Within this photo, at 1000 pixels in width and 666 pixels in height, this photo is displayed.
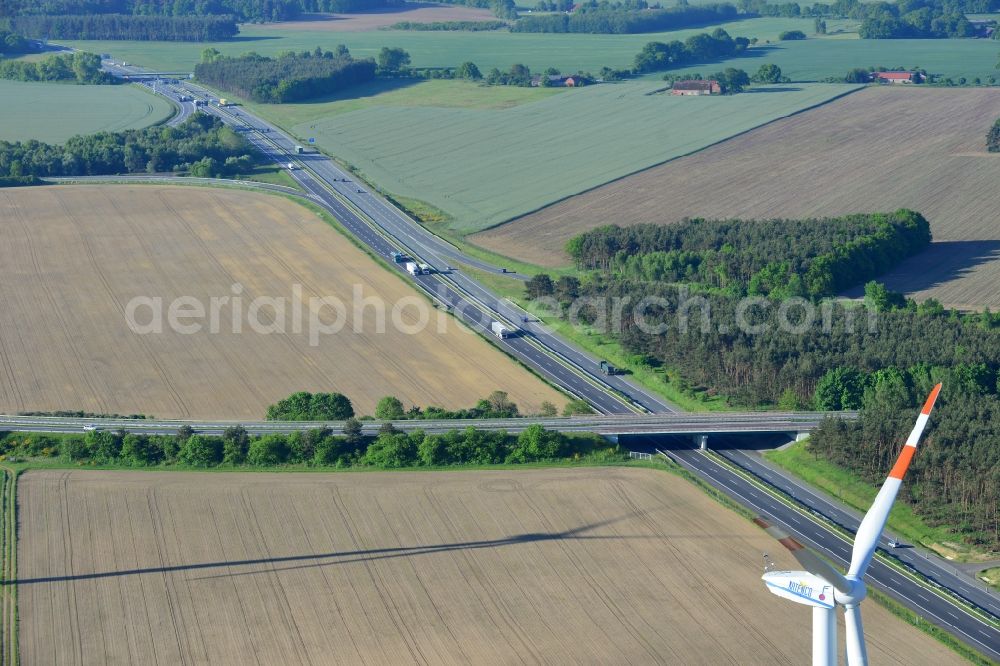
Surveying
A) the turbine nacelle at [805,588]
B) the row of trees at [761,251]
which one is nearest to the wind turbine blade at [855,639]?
the turbine nacelle at [805,588]

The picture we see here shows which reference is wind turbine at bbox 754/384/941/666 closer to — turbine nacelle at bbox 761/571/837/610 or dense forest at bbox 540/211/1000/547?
turbine nacelle at bbox 761/571/837/610

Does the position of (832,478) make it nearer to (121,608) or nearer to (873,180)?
(121,608)

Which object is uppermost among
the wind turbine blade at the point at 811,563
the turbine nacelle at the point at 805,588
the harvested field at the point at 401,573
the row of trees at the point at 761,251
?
the wind turbine blade at the point at 811,563

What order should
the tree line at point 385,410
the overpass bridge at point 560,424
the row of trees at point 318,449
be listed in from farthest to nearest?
1. the tree line at point 385,410
2. the overpass bridge at point 560,424
3. the row of trees at point 318,449

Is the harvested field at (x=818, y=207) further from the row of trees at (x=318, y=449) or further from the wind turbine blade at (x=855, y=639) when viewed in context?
the wind turbine blade at (x=855, y=639)

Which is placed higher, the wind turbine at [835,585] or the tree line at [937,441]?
the wind turbine at [835,585]

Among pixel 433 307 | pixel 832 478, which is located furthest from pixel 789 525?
pixel 433 307
